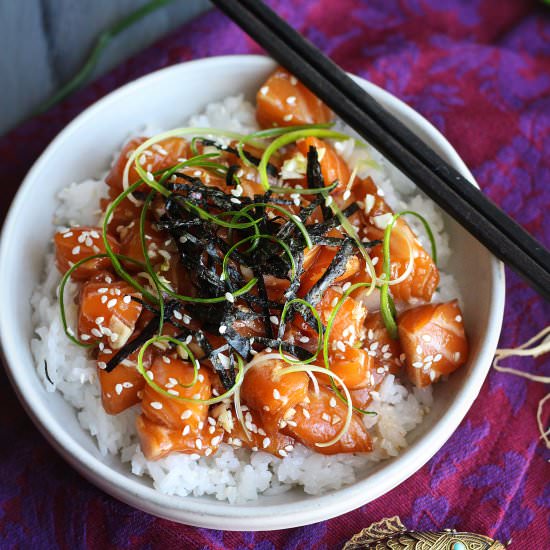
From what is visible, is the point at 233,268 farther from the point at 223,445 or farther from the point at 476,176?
the point at 476,176

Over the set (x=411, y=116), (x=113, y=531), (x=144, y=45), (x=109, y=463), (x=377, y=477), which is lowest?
(x=113, y=531)

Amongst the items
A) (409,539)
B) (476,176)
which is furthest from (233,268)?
(476,176)

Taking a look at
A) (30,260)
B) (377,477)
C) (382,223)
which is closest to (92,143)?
(30,260)

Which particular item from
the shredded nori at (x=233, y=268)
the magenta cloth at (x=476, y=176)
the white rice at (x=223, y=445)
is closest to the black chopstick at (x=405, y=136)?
the white rice at (x=223, y=445)

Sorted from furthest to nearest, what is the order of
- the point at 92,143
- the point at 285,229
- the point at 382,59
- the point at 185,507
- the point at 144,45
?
1. the point at 144,45
2. the point at 382,59
3. the point at 92,143
4. the point at 285,229
5. the point at 185,507

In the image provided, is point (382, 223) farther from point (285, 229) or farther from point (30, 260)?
point (30, 260)

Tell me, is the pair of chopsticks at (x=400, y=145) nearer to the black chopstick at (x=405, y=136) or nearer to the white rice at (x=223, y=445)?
the black chopstick at (x=405, y=136)

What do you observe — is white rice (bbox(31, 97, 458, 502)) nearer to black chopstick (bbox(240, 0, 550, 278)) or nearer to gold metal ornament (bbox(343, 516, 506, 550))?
black chopstick (bbox(240, 0, 550, 278))
